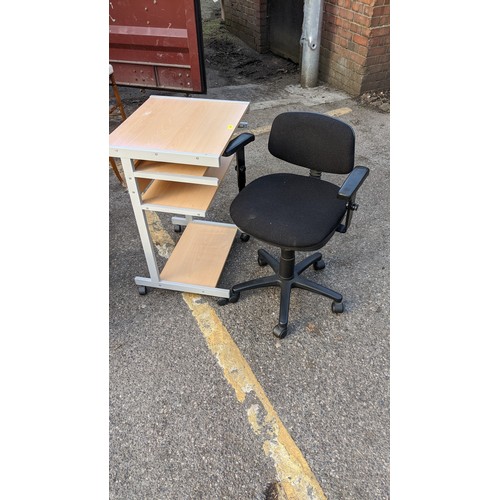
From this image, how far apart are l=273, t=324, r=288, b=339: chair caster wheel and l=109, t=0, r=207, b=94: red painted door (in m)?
2.70

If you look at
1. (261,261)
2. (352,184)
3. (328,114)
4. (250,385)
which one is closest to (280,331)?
(250,385)

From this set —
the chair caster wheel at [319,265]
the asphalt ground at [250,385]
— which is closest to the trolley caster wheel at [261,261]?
the asphalt ground at [250,385]

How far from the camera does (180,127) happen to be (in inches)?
72.4

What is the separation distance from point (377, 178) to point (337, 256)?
3.38 feet

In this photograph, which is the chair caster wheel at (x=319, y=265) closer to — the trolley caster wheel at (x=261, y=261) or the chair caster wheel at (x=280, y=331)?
the trolley caster wheel at (x=261, y=261)

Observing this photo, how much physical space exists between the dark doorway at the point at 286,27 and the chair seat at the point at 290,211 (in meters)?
3.67

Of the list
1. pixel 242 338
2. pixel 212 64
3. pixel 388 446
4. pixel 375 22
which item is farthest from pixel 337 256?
pixel 212 64

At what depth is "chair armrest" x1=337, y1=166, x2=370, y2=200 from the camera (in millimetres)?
1541

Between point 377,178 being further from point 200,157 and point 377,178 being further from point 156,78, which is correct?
point 156,78

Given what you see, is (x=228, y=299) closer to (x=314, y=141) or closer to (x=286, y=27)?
(x=314, y=141)

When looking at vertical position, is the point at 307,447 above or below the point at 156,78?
below

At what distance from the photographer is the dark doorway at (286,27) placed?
4.72 meters

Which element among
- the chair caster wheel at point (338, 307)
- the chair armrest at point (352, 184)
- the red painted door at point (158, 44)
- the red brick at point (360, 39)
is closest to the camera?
the chair armrest at point (352, 184)

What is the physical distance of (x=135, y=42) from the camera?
359cm
